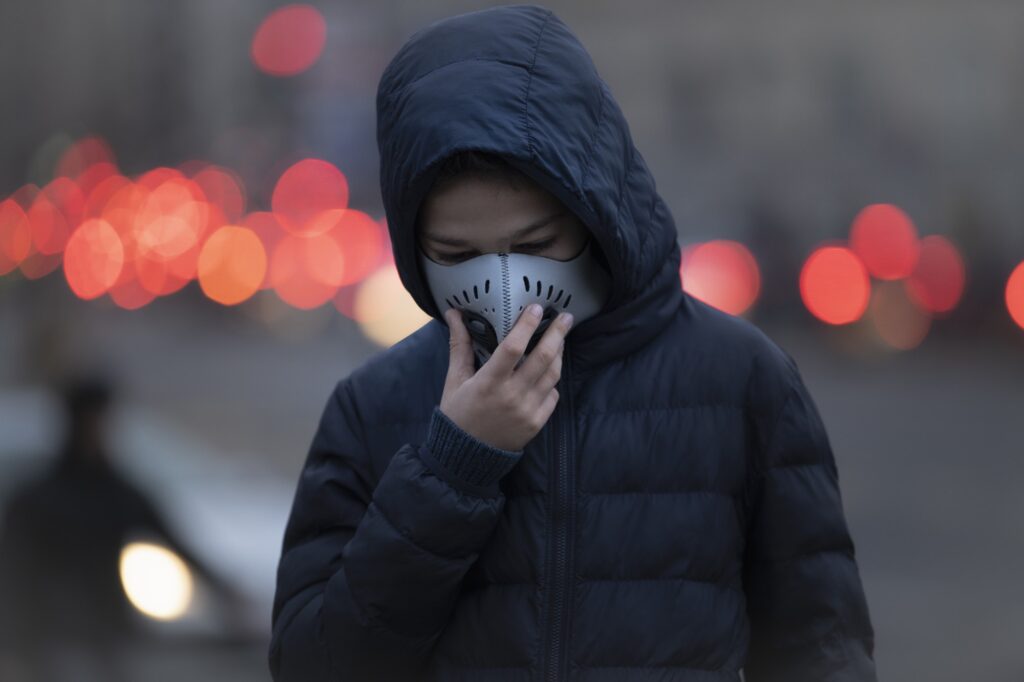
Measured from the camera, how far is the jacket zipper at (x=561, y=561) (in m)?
2.05

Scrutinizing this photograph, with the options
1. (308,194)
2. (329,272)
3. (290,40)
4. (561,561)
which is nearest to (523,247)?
(561,561)

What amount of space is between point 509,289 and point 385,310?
2366 centimetres

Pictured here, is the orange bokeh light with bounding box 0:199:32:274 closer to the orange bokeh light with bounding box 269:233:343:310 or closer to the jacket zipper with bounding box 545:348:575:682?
the orange bokeh light with bounding box 269:233:343:310

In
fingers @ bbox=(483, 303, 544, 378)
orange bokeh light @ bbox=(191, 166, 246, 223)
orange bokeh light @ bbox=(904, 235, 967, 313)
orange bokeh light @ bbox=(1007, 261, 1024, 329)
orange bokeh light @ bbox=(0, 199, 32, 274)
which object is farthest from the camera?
orange bokeh light @ bbox=(191, 166, 246, 223)

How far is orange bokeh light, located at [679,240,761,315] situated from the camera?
21891mm

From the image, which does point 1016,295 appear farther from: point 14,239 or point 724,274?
point 14,239

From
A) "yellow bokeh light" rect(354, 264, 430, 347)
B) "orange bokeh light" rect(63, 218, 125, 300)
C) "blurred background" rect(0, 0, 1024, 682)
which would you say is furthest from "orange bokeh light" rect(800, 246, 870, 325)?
"orange bokeh light" rect(63, 218, 125, 300)

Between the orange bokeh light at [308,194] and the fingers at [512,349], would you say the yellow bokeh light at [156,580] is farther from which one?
the orange bokeh light at [308,194]

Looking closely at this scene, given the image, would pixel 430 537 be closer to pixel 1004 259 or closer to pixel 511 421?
pixel 511 421

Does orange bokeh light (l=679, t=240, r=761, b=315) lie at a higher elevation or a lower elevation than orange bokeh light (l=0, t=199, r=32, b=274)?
lower

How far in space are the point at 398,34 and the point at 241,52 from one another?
24374 mm

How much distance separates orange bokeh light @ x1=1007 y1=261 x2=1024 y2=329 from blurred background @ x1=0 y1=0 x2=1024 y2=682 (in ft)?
0.19

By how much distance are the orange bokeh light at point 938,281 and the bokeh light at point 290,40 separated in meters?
21.0

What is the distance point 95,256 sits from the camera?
45344mm
